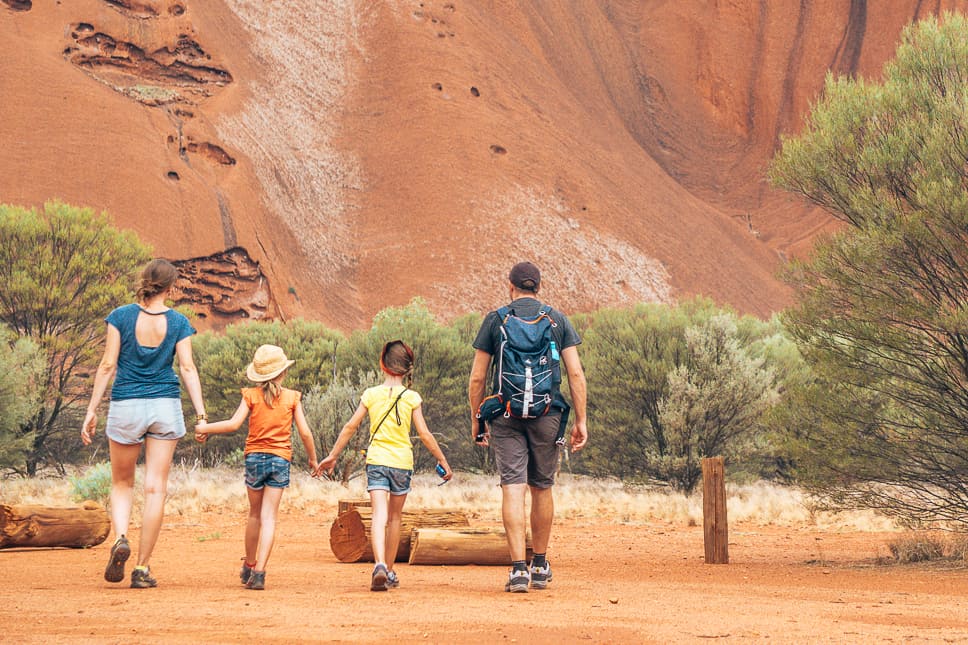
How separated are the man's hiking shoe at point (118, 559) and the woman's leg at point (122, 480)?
0.08 m

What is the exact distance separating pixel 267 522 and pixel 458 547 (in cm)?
237

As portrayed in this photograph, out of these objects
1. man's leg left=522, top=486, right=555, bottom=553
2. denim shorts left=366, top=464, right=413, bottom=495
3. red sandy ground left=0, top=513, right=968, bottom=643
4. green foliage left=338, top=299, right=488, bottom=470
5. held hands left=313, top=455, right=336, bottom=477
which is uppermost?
green foliage left=338, top=299, right=488, bottom=470

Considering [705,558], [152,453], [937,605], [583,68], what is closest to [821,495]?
[705,558]

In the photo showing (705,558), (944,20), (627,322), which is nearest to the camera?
(705,558)

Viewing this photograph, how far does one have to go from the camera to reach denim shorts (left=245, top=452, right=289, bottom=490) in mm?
6777

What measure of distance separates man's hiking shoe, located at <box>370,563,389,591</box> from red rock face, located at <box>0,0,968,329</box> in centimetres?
3848

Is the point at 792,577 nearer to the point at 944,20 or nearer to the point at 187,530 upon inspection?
the point at 944,20

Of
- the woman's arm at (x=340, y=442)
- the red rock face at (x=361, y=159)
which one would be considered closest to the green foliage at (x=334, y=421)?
the woman's arm at (x=340, y=442)

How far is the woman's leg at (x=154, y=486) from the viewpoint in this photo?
6.56 meters

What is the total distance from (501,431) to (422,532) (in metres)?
2.40

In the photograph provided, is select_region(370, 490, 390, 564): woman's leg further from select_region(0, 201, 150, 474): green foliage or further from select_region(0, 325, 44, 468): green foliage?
select_region(0, 201, 150, 474): green foliage

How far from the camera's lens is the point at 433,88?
59125mm

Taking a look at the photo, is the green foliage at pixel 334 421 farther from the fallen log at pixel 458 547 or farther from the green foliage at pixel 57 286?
the fallen log at pixel 458 547

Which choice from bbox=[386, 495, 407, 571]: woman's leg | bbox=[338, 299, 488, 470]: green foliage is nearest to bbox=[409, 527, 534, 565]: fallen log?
bbox=[386, 495, 407, 571]: woman's leg
